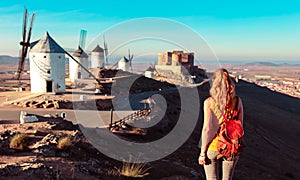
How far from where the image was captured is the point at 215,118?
3.61 meters

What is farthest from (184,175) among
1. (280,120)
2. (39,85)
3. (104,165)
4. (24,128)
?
(280,120)

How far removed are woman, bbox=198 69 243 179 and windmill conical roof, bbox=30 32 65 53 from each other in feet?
68.5

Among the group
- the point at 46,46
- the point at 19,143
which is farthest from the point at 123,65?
the point at 19,143

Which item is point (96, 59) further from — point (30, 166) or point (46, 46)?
point (30, 166)

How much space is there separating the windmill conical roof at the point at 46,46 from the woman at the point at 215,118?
20.9 metres

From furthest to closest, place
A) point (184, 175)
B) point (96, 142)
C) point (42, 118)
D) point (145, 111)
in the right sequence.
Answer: point (145, 111) → point (42, 118) → point (96, 142) → point (184, 175)

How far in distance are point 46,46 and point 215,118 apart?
2135 centimetres

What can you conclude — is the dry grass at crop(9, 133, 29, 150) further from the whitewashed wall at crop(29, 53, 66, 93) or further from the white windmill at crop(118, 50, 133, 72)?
the white windmill at crop(118, 50, 133, 72)

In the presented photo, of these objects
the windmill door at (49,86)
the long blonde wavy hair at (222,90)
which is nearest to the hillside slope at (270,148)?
the long blonde wavy hair at (222,90)

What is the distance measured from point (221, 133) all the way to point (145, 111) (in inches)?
542

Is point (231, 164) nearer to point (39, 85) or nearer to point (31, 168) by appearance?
point (31, 168)

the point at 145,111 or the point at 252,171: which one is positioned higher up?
the point at 145,111

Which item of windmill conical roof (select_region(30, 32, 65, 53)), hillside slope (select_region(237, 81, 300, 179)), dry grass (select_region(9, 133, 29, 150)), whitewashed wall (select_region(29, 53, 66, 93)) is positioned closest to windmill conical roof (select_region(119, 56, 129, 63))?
hillside slope (select_region(237, 81, 300, 179))

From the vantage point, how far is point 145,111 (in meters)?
17.3
